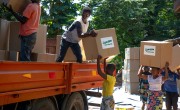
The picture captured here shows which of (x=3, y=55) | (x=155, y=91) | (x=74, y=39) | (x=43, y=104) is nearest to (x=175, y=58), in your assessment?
(x=155, y=91)

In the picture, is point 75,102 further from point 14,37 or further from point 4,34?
point 4,34

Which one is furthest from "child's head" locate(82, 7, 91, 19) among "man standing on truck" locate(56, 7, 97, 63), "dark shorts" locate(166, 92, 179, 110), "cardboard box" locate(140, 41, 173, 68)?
"dark shorts" locate(166, 92, 179, 110)

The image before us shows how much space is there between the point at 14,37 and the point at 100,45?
1.61 metres

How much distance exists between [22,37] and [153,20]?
74.7 feet

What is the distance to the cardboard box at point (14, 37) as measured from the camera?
592 centimetres

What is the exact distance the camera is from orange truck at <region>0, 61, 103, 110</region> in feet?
13.3

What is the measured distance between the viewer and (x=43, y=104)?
5.21 meters

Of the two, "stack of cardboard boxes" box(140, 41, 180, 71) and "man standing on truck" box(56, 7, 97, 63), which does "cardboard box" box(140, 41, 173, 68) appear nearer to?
"stack of cardboard boxes" box(140, 41, 180, 71)

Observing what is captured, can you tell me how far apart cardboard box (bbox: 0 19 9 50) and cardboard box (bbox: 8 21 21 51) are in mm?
99

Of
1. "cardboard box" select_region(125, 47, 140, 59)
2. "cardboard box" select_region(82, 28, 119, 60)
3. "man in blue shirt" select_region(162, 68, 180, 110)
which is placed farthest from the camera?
"cardboard box" select_region(125, 47, 140, 59)

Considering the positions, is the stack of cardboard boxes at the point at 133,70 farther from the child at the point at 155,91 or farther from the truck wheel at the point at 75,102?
the child at the point at 155,91

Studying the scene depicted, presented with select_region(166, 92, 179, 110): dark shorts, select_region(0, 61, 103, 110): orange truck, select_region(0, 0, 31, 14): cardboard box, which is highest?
select_region(0, 0, 31, 14): cardboard box

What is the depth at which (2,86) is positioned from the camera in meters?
3.93

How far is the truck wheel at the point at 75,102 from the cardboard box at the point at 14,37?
1410 millimetres
